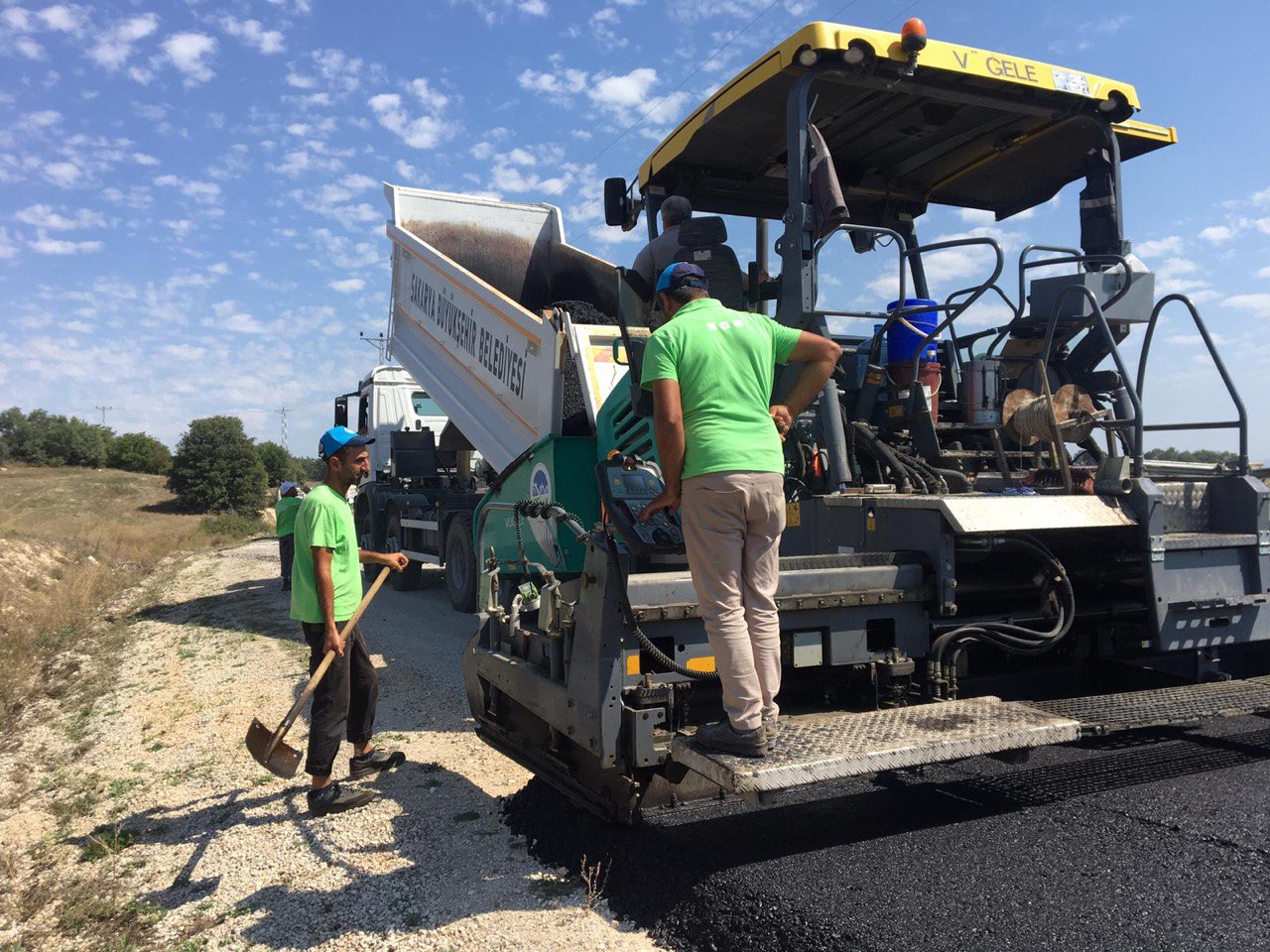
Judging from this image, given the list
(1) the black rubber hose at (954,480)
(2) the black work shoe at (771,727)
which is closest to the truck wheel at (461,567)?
(1) the black rubber hose at (954,480)

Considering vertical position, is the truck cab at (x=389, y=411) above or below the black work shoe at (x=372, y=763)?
above

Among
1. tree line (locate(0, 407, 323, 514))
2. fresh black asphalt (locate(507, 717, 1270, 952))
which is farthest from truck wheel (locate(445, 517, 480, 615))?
tree line (locate(0, 407, 323, 514))

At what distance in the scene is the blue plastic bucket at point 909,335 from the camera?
14.5ft

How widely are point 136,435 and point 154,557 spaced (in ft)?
119

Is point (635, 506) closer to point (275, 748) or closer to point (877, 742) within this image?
point (877, 742)

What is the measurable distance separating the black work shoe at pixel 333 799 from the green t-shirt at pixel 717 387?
7.41ft

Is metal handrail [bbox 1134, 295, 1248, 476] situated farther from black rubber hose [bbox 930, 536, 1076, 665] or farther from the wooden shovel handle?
the wooden shovel handle

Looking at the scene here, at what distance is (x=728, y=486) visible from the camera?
9.08ft

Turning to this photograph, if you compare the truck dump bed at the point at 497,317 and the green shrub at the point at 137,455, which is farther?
the green shrub at the point at 137,455

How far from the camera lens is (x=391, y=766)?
441cm

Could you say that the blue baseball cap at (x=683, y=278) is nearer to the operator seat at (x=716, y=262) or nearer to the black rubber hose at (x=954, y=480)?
the operator seat at (x=716, y=262)

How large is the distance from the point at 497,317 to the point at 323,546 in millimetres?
3366

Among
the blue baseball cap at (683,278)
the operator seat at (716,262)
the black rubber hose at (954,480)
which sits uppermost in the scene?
the operator seat at (716,262)

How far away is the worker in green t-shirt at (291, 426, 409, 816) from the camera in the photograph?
12.9 feet
